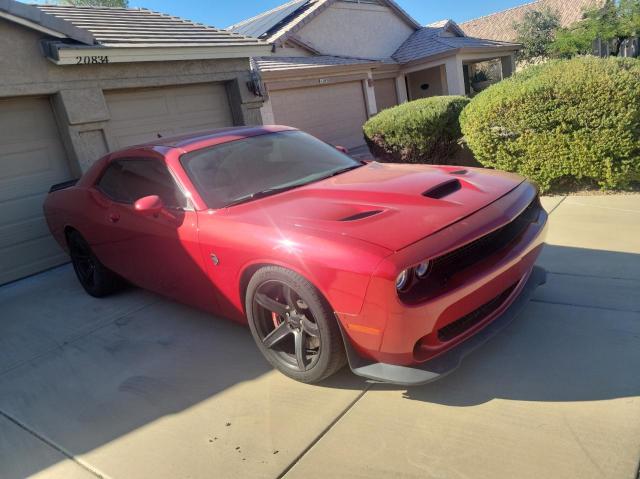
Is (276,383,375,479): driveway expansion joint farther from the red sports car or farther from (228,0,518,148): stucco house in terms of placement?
(228,0,518,148): stucco house

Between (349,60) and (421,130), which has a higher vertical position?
(349,60)

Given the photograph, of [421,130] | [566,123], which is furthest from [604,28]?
[566,123]

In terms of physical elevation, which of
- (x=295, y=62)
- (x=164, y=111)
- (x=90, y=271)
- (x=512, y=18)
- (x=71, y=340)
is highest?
(x=512, y=18)

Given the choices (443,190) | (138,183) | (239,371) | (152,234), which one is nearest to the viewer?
(443,190)

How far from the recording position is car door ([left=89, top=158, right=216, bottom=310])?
360 centimetres

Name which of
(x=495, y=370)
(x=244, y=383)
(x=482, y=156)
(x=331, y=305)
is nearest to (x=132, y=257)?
(x=244, y=383)

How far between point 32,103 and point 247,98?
11.3 feet

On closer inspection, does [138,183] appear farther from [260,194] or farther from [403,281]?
[403,281]

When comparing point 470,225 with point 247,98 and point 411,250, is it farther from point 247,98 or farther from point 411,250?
point 247,98

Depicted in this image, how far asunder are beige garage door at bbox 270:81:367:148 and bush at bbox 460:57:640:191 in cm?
774

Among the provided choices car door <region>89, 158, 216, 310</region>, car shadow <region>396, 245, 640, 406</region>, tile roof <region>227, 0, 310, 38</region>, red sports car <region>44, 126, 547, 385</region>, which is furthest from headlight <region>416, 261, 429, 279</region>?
tile roof <region>227, 0, 310, 38</region>

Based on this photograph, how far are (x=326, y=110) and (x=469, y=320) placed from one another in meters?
13.0

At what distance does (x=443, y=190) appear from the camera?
317 cm

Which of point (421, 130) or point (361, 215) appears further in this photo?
point (421, 130)
